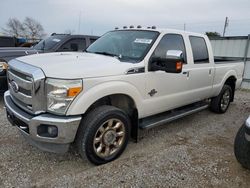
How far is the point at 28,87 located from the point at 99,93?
2.82 feet

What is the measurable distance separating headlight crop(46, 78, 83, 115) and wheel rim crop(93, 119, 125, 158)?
0.59 m

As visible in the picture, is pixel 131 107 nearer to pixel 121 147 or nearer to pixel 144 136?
pixel 121 147

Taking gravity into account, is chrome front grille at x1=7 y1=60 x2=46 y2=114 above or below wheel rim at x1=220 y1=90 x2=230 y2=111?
above

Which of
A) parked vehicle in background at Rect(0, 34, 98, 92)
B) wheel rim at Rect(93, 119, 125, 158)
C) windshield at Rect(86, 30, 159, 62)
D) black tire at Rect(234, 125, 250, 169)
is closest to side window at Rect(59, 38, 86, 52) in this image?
parked vehicle in background at Rect(0, 34, 98, 92)

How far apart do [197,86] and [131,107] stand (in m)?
1.79

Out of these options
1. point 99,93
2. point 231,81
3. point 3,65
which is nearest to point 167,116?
point 99,93

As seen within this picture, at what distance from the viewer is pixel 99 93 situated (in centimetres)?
306

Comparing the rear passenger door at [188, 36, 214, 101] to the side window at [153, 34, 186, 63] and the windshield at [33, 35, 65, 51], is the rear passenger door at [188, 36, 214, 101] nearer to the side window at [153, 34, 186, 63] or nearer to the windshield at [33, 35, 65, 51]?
the side window at [153, 34, 186, 63]

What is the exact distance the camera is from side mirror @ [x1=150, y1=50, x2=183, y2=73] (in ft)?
11.2

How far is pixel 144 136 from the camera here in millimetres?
4395

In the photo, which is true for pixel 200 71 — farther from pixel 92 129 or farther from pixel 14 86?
pixel 14 86

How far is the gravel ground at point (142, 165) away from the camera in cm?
298

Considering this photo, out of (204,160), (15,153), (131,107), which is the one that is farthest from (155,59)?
(15,153)

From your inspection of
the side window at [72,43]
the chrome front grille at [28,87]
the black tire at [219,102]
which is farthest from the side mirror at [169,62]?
the side window at [72,43]
